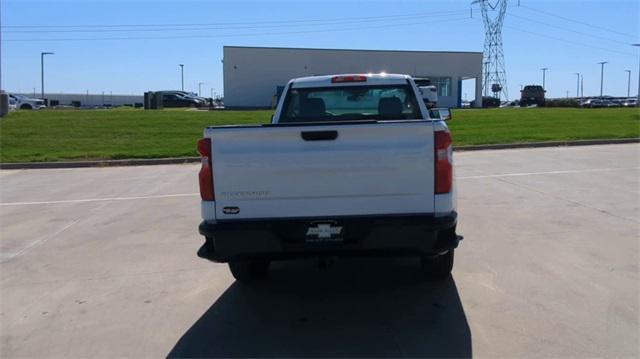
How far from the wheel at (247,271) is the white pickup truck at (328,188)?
42.3 inches

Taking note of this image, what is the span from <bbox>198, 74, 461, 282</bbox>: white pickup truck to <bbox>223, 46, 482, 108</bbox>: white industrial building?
46.4 metres

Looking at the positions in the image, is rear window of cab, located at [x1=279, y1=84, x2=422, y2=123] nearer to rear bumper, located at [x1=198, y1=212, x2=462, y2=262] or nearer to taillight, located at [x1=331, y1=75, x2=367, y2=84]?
taillight, located at [x1=331, y1=75, x2=367, y2=84]

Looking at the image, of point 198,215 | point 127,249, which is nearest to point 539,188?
point 198,215

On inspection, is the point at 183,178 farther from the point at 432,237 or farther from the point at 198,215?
the point at 432,237

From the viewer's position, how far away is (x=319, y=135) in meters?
4.57

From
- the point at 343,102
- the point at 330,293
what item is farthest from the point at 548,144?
the point at 330,293

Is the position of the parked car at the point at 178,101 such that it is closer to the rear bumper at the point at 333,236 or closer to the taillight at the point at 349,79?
the taillight at the point at 349,79

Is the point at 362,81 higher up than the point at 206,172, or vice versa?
the point at 362,81

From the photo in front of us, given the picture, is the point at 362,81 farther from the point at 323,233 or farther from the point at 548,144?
the point at 548,144

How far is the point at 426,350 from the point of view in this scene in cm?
427

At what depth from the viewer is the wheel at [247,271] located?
5773 millimetres

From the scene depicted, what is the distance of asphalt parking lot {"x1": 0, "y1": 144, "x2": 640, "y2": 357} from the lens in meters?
4.46

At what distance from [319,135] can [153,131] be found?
A: 19447mm

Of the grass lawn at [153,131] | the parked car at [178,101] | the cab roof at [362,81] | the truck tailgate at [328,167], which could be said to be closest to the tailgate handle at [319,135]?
the truck tailgate at [328,167]
